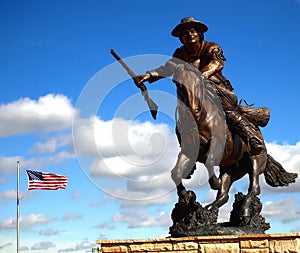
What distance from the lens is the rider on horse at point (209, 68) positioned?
10.3m

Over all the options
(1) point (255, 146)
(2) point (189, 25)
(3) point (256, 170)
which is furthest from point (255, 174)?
(2) point (189, 25)

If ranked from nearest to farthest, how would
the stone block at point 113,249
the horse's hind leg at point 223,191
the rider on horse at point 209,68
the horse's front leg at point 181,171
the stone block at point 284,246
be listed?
1. the stone block at point 284,246
2. the stone block at point 113,249
3. the horse's front leg at point 181,171
4. the horse's hind leg at point 223,191
5. the rider on horse at point 209,68

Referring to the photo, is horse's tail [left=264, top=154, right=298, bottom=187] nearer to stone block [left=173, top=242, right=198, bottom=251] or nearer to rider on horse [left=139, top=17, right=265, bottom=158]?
rider on horse [left=139, top=17, right=265, bottom=158]

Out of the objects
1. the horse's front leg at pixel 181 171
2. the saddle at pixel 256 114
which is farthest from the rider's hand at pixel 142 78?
the saddle at pixel 256 114

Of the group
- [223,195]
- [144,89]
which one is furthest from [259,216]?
[144,89]

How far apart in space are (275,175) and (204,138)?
6.14ft

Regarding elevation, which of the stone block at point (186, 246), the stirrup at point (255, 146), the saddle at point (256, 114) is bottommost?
the stone block at point (186, 246)

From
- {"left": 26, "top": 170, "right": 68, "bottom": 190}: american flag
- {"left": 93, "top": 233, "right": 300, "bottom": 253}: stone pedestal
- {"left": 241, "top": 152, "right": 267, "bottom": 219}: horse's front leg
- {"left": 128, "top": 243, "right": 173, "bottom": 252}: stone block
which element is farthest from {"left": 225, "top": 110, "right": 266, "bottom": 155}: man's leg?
{"left": 26, "top": 170, "right": 68, "bottom": 190}: american flag

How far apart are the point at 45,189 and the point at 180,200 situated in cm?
1086

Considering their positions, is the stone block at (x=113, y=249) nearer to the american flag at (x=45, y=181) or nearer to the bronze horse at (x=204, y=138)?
the bronze horse at (x=204, y=138)

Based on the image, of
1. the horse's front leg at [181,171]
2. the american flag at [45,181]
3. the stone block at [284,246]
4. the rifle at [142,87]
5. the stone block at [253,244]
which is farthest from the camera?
the american flag at [45,181]

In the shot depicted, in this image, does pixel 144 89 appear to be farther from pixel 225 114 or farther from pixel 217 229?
pixel 217 229

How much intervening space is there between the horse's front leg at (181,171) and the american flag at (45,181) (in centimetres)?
1025

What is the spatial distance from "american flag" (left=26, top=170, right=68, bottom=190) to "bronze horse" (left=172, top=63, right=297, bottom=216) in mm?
10156
